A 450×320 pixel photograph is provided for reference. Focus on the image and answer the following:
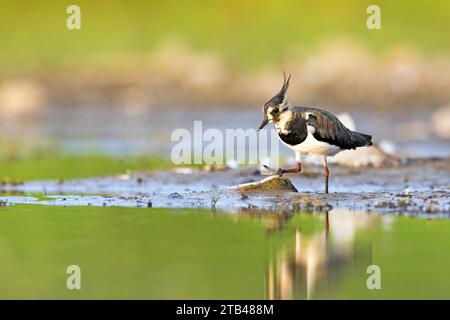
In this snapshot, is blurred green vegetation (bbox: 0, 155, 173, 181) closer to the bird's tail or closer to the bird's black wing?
the bird's tail

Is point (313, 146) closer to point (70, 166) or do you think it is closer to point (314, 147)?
point (314, 147)

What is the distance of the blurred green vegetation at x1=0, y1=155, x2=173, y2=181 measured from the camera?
16.5 meters

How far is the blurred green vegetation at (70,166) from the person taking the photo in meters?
16.5

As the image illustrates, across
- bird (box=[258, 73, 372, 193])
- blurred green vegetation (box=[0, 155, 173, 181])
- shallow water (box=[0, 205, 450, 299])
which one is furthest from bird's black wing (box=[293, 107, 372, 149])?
blurred green vegetation (box=[0, 155, 173, 181])

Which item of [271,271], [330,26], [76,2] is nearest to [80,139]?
[76,2]

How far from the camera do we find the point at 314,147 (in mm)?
12000

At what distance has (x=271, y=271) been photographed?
8391 millimetres

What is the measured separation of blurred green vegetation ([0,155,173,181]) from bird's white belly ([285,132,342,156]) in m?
4.93

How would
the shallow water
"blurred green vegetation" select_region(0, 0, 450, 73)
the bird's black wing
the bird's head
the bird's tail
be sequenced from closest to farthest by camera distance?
the shallow water, the bird's head, the bird's black wing, the bird's tail, "blurred green vegetation" select_region(0, 0, 450, 73)

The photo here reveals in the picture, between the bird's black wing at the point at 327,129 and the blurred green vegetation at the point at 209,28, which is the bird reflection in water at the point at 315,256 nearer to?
the bird's black wing at the point at 327,129

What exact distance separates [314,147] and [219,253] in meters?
3.20

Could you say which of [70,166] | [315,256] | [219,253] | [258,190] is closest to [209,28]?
[70,166]
